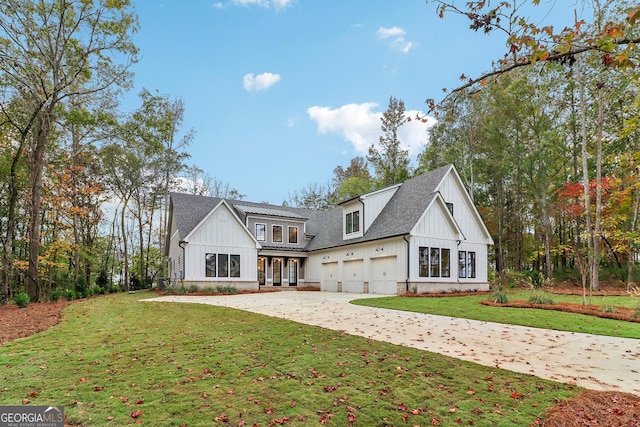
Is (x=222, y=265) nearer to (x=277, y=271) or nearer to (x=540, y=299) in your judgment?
(x=277, y=271)

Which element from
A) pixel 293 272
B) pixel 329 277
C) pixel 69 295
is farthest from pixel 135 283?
pixel 329 277

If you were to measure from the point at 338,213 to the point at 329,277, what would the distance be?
531 cm

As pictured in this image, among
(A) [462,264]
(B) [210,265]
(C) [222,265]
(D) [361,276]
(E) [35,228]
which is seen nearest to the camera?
(E) [35,228]

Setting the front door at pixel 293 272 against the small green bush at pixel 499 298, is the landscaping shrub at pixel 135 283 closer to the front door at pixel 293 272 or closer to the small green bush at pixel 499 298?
the front door at pixel 293 272

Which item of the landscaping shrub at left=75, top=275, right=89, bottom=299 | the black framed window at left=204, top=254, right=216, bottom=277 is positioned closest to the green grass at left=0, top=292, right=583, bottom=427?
the landscaping shrub at left=75, top=275, right=89, bottom=299

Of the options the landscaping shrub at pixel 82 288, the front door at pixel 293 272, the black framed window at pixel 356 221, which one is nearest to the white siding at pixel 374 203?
the black framed window at pixel 356 221

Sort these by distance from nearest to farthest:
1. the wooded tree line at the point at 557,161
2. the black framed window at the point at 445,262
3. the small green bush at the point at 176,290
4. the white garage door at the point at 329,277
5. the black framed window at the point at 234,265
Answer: the black framed window at the point at 445,262 < the small green bush at the point at 176,290 < the wooded tree line at the point at 557,161 < the black framed window at the point at 234,265 < the white garage door at the point at 329,277

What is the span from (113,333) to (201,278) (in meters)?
13.5

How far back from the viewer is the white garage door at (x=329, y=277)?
22.9 meters

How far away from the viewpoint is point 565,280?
85.9 ft

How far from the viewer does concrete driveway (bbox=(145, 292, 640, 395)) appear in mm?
5023

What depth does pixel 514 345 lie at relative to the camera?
6707 millimetres

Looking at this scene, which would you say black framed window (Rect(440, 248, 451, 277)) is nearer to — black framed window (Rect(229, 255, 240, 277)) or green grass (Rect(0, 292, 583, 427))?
black framed window (Rect(229, 255, 240, 277))

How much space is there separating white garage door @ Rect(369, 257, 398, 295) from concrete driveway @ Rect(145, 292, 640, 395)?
7.91 meters
